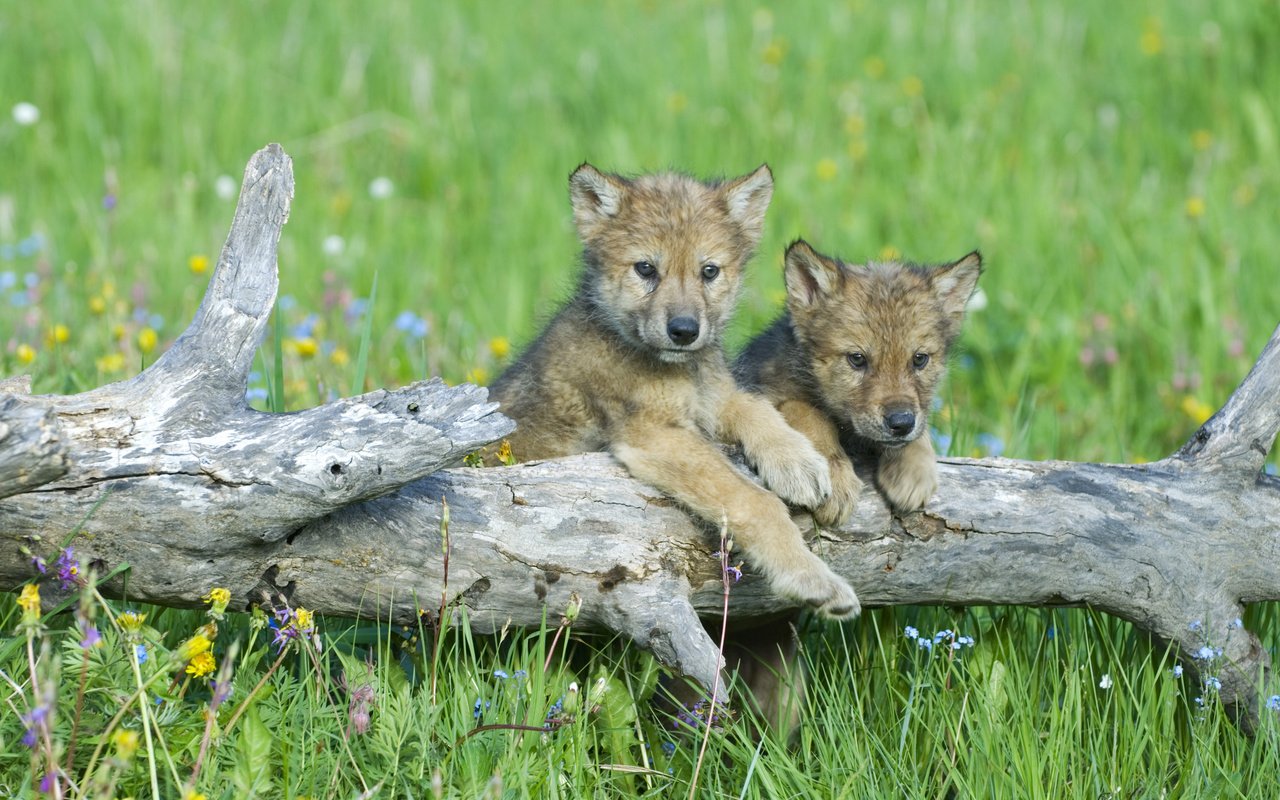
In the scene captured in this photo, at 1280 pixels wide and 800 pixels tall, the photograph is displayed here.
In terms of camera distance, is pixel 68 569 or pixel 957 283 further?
pixel 957 283

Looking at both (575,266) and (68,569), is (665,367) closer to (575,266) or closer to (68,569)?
(575,266)

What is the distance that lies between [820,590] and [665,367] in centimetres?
95

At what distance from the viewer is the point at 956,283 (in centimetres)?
430

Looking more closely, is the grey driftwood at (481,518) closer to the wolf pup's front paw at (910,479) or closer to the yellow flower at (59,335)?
the wolf pup's front paw at (910,479)

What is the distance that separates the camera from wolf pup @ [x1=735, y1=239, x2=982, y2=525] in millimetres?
3822

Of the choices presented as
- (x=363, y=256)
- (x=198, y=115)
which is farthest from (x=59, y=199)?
(x=363, y=256)

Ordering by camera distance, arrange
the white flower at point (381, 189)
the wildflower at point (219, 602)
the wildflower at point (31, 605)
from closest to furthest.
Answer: the wildflower at point (31, 605)
the wildflower at point (219, 602)
the white flower at point (381, 189)

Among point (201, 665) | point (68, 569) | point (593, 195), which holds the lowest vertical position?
point (201, 665)

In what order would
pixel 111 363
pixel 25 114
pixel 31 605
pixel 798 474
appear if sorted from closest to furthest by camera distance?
pixel 31 605
pixel 798 474
pixel 111 363
pixel 25 114

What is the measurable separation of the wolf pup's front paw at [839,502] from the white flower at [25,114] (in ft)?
18.1

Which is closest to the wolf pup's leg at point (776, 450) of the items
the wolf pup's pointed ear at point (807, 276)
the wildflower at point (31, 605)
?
the wolf pup's pointed ear at point (807, 276)

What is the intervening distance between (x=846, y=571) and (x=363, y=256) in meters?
4.28

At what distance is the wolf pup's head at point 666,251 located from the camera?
A: 13.2ft

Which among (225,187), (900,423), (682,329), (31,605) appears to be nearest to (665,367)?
(682,329)
